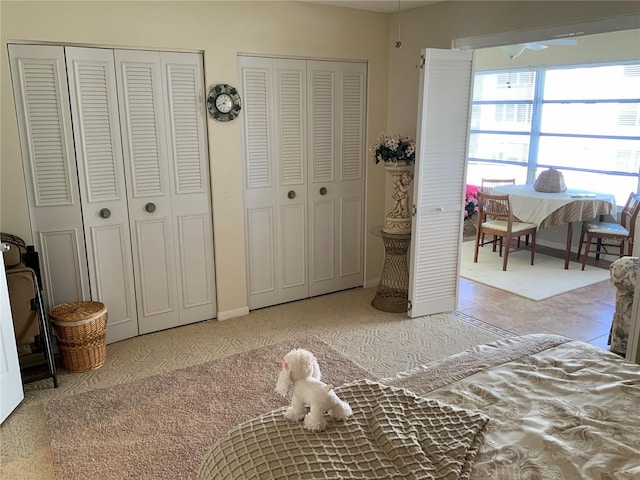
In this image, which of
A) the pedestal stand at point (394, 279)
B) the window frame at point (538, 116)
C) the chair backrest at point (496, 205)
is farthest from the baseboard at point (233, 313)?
the window frame at point (538, 116)

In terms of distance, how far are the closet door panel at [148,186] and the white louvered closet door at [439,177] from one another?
1.86m

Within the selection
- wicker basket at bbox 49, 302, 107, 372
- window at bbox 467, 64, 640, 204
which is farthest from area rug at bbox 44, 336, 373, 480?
window at bbox 467, 64, 640, 204

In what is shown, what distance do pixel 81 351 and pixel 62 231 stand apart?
0.80 meters

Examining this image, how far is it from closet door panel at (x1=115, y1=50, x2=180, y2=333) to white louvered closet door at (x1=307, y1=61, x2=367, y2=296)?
1242 mm

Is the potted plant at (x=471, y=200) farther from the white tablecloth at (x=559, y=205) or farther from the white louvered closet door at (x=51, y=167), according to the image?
the white louvered closet door at (x=51, y=167)

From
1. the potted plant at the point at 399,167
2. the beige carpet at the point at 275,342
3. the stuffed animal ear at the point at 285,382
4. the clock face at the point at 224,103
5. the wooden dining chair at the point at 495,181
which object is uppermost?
the clock face at the point at 224,103

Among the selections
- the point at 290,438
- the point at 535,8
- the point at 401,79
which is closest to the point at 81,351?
the point at 290,438

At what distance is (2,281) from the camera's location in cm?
270

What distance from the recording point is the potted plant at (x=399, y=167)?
4.11 meters

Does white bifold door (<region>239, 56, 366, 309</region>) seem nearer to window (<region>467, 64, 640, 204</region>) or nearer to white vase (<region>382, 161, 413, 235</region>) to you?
white vase (<region>382, 161, 413, 235</region>)

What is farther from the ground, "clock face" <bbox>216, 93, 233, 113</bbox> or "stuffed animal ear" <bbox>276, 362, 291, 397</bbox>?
"clock face" <bbox>216, 93, 233, 113</bbox>

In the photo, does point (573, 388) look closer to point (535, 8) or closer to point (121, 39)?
point (535, 8)

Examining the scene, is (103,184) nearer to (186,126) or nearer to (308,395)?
(186,126)

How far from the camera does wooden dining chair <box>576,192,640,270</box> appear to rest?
5418 millimetres
